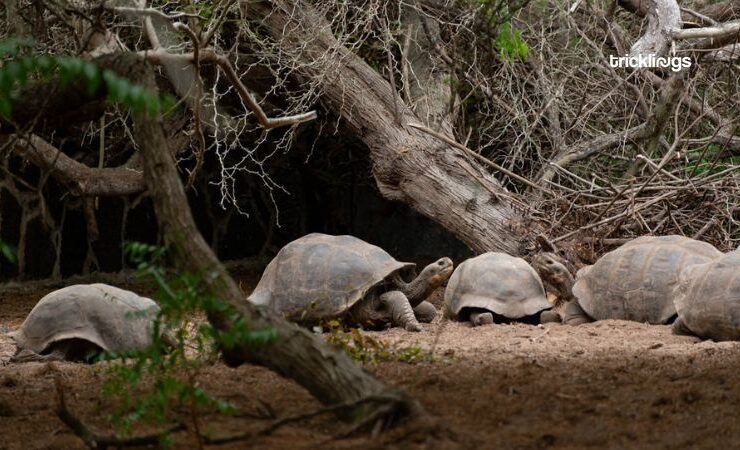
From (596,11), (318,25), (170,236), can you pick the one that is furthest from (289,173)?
(170,236)

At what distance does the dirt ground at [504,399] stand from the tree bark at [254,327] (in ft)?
0.37

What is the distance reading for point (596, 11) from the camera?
9.67 metres

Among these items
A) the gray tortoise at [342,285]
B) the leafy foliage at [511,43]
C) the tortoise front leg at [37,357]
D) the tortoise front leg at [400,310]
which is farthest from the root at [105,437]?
the leafy foliage at [511,43]

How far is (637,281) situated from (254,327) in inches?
157

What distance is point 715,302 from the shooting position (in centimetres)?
567

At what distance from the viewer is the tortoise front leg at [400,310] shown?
6793 millimetres

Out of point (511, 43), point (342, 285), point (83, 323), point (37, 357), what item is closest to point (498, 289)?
point (342, 285)

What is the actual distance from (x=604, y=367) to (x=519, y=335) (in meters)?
1.77

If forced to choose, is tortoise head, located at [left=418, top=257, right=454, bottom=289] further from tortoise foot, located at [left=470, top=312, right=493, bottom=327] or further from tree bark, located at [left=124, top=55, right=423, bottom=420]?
tree bark, located at [left=124, top=55, right=423, bottom=420]

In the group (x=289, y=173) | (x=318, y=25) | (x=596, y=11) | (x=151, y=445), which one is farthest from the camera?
(x=289, y=173)

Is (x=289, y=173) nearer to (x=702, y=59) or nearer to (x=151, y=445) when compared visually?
(x=702, y=59)

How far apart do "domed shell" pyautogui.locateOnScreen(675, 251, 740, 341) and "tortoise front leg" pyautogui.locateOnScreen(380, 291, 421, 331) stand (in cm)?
174

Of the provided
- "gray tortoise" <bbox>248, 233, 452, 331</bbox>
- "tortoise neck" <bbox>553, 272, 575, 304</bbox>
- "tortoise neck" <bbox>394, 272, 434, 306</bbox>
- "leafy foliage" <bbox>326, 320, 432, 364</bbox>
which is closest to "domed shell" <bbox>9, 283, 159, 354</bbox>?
"gray tortoise" <bbox>248, 233, 452, 331</bbox>

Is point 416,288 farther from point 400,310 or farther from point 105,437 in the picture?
point 105,437
